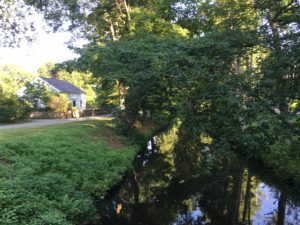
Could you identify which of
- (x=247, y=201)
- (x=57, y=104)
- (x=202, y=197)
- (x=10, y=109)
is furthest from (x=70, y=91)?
(x=247, y=201)

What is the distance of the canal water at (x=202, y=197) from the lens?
1065cm

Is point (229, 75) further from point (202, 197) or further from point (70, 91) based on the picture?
point (70, 91)

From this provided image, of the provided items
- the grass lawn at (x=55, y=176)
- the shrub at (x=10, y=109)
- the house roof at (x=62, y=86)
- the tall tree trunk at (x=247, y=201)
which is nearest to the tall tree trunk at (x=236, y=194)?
the tall tree trunk at (x=247, y=201)

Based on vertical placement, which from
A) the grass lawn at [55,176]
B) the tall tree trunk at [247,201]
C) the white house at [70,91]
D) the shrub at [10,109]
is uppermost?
the white house at [70,91]

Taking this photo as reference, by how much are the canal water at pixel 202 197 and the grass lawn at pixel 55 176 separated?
865 mm

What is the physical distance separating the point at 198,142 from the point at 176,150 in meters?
1.90

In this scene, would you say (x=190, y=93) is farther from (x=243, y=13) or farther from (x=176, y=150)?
(x=176, y=150)

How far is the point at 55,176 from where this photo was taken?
32.2 ft

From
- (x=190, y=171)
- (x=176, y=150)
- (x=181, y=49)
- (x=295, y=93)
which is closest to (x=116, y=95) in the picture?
(x=176, y=150)

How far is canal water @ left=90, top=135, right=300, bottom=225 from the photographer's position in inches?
419

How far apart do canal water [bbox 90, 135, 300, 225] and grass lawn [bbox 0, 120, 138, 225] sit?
865 mm

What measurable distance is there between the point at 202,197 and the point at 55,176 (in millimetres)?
5902

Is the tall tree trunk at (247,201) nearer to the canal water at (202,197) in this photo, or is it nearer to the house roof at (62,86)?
the canal water at (202,197)

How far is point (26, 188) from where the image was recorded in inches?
325
